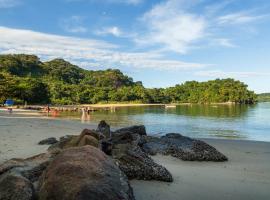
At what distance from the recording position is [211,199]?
689 cm

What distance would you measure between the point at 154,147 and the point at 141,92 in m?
163

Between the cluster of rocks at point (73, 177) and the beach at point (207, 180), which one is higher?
the cluster of rocks at point (73, 177)

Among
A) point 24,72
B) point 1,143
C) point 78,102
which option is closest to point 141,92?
point 78,102

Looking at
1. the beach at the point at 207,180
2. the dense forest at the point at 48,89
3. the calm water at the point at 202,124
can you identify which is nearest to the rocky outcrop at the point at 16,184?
the beach at the point at 207,180

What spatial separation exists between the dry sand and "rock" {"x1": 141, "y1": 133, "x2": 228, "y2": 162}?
0.38 metres

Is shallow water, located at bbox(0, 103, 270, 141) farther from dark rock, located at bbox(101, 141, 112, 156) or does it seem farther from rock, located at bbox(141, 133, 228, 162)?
dark rock, located at bbox(101, 141, 112, 156)

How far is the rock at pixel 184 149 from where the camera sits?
1164 cm

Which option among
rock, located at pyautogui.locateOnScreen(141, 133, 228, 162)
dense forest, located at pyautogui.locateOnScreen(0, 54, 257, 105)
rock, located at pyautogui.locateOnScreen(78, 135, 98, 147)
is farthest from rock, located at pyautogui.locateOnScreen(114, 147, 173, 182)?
dense forest, located at pyautogui.locateOnScreen(0, 54, 257, 105)

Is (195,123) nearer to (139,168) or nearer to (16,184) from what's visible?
(139,168)

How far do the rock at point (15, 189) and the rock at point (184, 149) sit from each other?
22.6 feet

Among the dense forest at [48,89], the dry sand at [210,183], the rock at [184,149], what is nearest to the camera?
the dry sand at [210,183]

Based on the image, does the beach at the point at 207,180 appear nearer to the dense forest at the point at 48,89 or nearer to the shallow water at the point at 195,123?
the shallow water at the point at 195,123

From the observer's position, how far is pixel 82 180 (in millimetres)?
5098

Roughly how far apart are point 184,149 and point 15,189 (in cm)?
760
